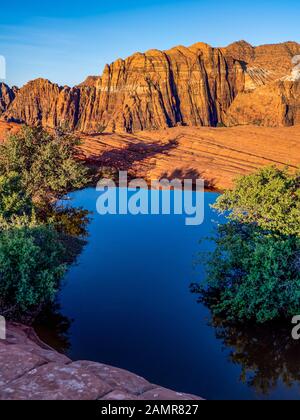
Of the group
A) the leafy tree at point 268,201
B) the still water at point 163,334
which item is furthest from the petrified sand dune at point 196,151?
the still water at point 163,334

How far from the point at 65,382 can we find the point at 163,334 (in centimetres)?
758

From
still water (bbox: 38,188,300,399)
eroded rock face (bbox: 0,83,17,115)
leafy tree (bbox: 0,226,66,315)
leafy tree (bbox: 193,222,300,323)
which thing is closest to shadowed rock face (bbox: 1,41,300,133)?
eroded rock face (bbox: 0,83,17,115)

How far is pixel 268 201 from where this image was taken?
18297mm

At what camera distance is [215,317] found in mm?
17672

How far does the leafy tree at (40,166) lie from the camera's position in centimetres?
2905

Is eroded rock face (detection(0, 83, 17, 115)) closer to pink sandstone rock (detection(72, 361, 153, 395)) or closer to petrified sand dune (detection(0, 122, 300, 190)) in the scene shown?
petrified sand dune (detection(0, 122, 300, 190))

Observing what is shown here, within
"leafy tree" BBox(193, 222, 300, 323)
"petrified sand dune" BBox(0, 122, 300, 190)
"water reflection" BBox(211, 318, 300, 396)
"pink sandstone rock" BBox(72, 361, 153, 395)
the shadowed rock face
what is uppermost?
the shadowed rock face

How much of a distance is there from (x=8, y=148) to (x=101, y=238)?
986 centimetres

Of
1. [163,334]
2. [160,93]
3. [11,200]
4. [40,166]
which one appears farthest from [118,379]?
[160,93]

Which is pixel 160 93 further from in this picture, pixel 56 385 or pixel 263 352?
pixel 56 385

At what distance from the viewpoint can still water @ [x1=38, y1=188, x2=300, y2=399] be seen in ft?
46.2

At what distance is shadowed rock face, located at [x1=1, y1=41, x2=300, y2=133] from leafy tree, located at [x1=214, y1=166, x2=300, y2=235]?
366ft

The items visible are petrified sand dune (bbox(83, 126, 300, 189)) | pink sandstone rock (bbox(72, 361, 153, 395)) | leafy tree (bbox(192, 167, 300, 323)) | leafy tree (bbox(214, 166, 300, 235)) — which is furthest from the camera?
petrified sand dune (bbox(83, 126, 300, 189))

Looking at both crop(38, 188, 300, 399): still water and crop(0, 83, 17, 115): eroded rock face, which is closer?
crop(38, 188, 300, 399): still water
